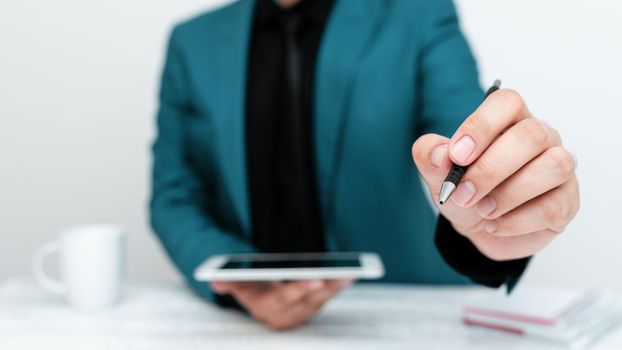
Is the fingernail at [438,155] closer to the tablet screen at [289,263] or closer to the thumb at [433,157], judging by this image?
the thumb at [433,157]

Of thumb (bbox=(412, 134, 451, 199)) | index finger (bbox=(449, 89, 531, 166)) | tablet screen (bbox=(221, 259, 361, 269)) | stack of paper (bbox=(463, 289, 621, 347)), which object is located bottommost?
stack of paper (bbox=(463, 289, 621, 347))

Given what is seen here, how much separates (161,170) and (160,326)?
0.45m

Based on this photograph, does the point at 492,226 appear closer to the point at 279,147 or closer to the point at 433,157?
the point at 433,157

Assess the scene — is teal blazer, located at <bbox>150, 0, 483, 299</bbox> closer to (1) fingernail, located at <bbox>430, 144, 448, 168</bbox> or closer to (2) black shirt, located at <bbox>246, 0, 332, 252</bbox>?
(2) black shirt, located at <bbox>246, 0, 332, 252</bbox>

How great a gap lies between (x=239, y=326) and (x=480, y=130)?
507 millimetres

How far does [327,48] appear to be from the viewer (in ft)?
3.72

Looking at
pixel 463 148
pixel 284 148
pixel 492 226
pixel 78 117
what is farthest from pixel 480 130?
pixel 78 117

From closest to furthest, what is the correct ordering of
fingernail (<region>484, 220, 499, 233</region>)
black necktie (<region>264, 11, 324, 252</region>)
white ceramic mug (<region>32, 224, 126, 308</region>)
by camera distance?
fingernail (<region>484, 220, 499, 233</region>) < white ceramic mug (<region>32, 224, 126, 308</region>) < black necktie (<region>264, 11, 324, 252</region>)

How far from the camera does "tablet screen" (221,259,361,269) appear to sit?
0.84m

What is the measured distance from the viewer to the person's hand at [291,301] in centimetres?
84

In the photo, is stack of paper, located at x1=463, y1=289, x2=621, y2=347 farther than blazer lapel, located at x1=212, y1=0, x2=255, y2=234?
No

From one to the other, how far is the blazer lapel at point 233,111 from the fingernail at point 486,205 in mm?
654

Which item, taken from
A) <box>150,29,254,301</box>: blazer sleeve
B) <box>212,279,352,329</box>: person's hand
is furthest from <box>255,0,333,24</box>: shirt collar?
<box>212,279,352,329</box>: person's hand

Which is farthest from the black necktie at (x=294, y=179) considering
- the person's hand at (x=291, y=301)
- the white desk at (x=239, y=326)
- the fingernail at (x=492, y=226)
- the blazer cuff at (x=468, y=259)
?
the fingernail at (x=492, y=226)
